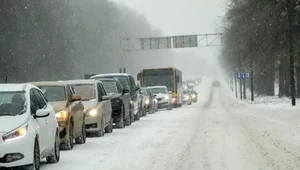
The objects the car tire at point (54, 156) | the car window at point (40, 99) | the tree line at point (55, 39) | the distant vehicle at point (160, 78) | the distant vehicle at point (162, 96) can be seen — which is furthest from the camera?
the tree line at point (55, 39)

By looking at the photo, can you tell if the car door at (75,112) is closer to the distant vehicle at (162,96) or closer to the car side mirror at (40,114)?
the car side mirror at (40,114)

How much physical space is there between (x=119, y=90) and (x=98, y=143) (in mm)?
8460

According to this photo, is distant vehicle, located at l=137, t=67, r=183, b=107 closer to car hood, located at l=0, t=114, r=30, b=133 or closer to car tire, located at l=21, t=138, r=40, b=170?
car tire, located at l=21, t=138, r=40, b=170

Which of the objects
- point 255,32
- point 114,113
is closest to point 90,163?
point 114,113

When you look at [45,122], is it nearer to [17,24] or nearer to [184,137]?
[184,137]

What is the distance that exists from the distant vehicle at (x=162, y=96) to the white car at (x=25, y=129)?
1450 inches

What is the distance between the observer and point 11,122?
1177 cm

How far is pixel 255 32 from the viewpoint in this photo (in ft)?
143

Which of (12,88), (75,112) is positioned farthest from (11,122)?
(75,112)

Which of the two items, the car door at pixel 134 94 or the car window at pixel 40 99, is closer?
the car window at pixel 40 99

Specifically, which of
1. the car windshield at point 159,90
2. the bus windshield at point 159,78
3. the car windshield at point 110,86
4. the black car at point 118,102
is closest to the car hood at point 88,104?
the black car at point 118,102

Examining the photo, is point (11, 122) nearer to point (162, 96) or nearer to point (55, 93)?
point (55, 93)

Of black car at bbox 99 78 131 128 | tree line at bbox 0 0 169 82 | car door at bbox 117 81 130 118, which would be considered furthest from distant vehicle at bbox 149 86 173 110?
tree line at bbox 0 0 169 82

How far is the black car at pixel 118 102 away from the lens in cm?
2591
